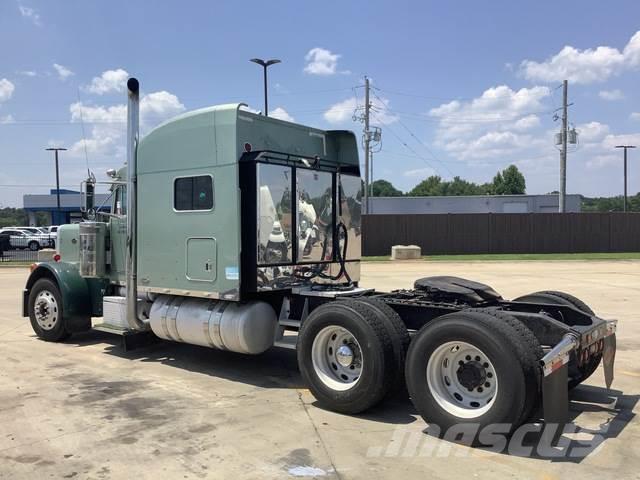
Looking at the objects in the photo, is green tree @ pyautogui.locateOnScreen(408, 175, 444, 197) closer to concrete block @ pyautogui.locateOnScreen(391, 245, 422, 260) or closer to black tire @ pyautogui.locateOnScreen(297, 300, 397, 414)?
concrete block @ pyautogui.locateOnScreen(391, 245, 422, 260)

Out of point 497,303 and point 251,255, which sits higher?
point 251,255

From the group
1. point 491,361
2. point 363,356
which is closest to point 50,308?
point 363,356

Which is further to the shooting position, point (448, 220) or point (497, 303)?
point (448, 220)

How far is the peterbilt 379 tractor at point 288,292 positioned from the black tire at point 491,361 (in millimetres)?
10

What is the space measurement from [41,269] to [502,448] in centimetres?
749

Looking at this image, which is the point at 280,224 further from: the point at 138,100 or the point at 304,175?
the point at 138,100

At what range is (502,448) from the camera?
4727mm

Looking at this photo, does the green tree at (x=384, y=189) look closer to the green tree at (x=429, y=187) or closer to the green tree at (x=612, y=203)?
the green tree at (x=429, y=187)

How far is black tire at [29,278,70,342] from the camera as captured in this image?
29.1ft

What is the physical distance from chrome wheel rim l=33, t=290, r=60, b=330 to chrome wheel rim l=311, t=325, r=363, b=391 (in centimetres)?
489

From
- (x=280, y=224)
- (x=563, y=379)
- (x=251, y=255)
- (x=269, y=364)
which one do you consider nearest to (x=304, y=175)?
(x=280, y=224)

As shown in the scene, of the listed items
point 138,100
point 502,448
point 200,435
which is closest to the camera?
point 502,448

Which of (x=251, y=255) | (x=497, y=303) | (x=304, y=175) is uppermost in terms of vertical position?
(x=304, y=175)

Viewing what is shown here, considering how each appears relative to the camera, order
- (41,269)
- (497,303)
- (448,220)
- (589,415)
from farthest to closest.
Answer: (448,220)
(41,269)
(497,303)
(589,415)
